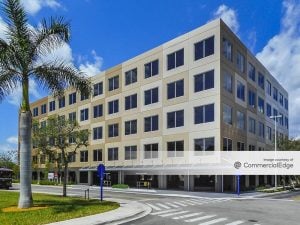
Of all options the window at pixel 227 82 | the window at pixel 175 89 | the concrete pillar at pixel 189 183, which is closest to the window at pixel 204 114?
the window at pixel 227 82

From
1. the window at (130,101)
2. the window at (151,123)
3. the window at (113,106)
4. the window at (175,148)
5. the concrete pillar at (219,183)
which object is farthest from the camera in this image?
the window at (113,106)

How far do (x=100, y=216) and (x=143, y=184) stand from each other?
116ft

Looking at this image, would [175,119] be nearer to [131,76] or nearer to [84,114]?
[131,76]

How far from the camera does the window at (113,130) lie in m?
63.2

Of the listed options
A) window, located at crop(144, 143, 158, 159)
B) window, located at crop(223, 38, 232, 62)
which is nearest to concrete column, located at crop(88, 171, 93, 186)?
window, located at crop(144, 143, 158, 159)

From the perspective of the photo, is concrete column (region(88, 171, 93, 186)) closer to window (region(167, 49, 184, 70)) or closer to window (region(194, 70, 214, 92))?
window (region(167, 49, 184, 70))

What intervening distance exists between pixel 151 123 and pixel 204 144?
34.2 ft

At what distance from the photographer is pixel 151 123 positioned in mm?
55688

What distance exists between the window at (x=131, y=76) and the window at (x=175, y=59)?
7.92 m

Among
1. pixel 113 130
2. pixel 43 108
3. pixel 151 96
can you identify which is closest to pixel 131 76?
pixel 151 96

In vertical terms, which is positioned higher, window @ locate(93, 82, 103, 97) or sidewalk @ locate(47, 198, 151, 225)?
window @ locate(93, 82, 103, 97)

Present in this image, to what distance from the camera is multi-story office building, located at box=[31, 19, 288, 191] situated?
47.4 metres

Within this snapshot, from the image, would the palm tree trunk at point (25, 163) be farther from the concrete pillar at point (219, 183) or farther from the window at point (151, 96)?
the window at point (151, 96)

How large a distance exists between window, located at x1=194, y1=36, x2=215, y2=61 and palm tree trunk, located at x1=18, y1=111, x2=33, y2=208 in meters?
28.6
